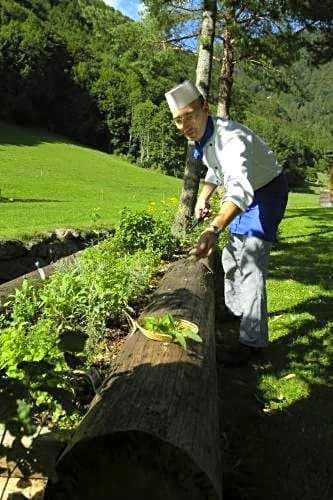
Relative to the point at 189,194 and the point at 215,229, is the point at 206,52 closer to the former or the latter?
the point at 189,194

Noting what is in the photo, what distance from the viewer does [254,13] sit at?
12898mm

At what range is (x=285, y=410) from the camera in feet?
13.2

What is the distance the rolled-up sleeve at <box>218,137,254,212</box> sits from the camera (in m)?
3.47

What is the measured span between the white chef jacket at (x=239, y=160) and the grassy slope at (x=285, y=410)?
4.97ft

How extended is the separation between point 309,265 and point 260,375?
18.7 feet

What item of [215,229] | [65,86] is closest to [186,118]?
[215,229]

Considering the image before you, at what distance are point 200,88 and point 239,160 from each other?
7.27m

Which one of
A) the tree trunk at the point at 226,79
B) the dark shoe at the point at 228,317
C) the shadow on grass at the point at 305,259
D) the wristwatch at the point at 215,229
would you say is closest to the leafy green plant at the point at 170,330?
the wristwatch at the point at 215,229

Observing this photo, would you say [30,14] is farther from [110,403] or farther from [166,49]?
[110,403]

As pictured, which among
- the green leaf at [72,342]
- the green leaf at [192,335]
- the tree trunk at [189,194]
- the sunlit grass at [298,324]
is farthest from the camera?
the tree trunk at [189,194]

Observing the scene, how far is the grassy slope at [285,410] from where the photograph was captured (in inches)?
123

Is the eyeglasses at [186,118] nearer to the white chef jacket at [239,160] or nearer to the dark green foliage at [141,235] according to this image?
the white chef jacket at [239,160]

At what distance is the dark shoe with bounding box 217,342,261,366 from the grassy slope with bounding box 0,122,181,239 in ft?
14.2

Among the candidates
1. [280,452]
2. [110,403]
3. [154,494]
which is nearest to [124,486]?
[154,494]
